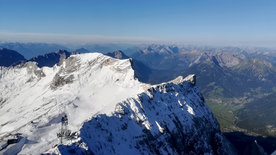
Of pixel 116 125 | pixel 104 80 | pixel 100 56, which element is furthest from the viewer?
pixel 100 56

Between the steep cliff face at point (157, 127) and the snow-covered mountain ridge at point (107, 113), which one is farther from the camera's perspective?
A: the snow-covered mountain ridge at point (107, 113)

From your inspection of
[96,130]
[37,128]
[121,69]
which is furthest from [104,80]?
[96,130]

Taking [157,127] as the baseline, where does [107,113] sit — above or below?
above

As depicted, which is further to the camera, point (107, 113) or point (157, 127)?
point (107, 113)

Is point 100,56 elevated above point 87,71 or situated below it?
above

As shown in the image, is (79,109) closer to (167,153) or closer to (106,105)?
(106,105)

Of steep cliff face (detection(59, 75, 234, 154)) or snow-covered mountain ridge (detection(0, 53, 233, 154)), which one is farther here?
snow-covered mountain ridge (detection(0, 53, 233, 154))

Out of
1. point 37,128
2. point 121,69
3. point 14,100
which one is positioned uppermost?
point 121,69

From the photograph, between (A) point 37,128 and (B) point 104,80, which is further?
(B) point 104,80
